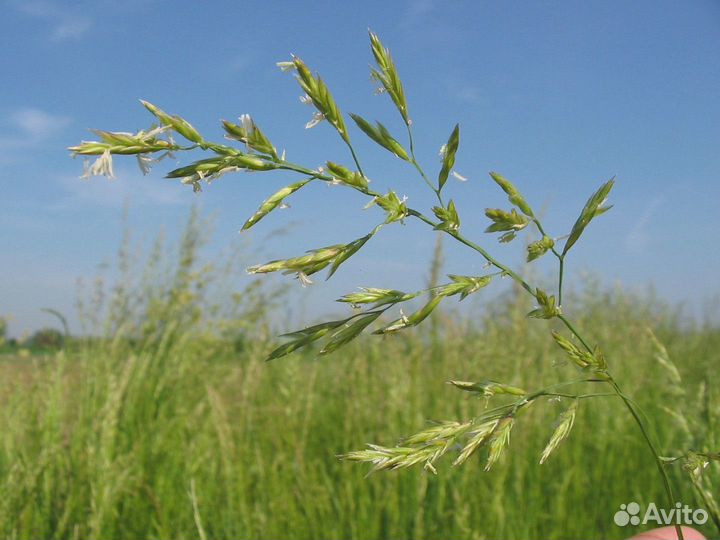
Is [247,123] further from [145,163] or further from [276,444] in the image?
[276,444]

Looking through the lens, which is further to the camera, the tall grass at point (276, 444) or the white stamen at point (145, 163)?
the tall grass at point (276, 444)

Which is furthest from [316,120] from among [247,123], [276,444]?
[276,444]

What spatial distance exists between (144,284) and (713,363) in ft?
15.5

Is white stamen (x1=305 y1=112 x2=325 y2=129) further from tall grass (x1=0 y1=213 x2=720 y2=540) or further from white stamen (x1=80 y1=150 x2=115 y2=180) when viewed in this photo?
tall grass (x1=0 y1=213 x2=720 y2=540)

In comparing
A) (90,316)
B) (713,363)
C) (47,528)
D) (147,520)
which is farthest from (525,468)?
(713,363)

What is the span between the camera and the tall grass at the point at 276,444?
2.37 meters

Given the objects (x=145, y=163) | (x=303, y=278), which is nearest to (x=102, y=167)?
(x=145, y=163)

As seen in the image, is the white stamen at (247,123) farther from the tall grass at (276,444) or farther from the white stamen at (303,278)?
the tall grass at (276,444)

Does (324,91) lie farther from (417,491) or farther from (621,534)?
(621,534)

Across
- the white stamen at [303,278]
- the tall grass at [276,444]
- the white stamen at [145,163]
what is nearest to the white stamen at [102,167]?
the white stamen at [145,163]

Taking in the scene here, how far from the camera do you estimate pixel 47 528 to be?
7.57ft

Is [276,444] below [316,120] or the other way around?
below

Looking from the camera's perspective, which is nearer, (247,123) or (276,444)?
(247,123)

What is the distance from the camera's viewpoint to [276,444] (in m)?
3.04
